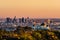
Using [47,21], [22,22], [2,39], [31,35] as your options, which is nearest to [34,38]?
[31,35]

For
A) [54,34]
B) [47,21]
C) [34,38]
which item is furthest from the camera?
[47,21]

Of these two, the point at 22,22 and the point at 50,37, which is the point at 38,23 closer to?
the point at 22,22

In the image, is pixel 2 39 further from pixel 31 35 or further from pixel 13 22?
pixel 13 22

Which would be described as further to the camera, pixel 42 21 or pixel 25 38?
pixel 42 21

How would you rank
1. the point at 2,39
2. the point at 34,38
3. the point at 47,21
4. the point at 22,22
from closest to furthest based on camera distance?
the point at 2,39, the point at 34,38, the point at 22,22, the point at 47,21

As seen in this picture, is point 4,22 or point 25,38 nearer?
point 25,38

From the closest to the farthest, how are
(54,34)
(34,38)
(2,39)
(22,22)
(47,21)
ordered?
1. (2,39)
2. (34,38)
3. (54,34)
4. (22,22)
5. (47,21)

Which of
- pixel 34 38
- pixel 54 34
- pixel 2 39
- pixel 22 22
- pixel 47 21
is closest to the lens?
pixel 2 39

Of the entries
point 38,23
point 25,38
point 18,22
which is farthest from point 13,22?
point 25,38
